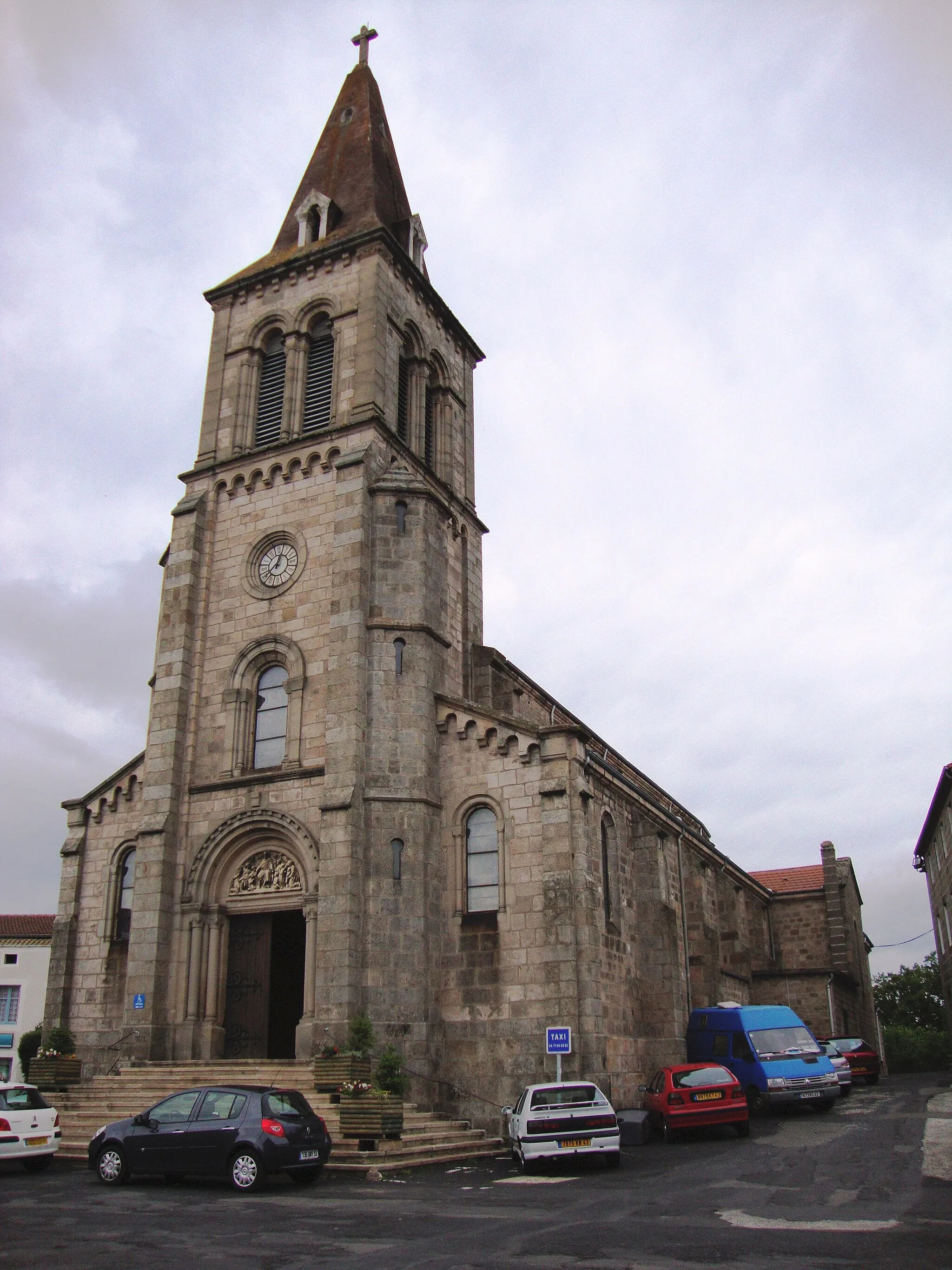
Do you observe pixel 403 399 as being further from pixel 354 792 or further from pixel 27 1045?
pixel 27 1045

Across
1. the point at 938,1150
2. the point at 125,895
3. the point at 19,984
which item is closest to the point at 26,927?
the point at 19,984

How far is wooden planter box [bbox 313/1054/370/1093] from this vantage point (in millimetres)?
18656

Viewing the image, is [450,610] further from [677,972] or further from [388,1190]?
[388,1190]

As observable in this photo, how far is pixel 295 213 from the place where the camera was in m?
31.6

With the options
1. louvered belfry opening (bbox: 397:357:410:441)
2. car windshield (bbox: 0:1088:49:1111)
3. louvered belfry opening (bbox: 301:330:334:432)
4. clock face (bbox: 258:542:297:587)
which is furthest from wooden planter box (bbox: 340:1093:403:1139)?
louvered belfry opening (bbox: 397:357:410:441)

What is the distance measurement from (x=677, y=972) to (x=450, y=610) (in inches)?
403

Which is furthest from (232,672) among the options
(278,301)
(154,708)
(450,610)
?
(278,301)

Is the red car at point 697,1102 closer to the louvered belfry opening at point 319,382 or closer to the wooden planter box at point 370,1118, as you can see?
the wooden planter box at point 370,1118

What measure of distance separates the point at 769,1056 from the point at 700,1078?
390cm

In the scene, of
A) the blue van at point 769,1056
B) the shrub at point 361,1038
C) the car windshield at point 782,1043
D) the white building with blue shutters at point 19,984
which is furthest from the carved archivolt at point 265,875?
the white building with blue shutters at point 19,984

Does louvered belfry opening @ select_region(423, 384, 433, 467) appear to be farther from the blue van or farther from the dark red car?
the dark red car

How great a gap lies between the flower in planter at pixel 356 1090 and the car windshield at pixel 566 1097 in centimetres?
301

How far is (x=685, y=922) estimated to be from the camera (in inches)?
1112

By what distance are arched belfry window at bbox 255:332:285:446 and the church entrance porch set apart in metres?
12.0
